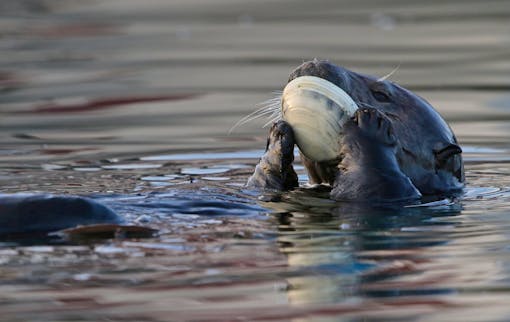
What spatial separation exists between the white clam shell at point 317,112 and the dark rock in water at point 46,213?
116cm

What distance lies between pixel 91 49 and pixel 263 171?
7550 millimetres

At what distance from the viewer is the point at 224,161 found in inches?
296

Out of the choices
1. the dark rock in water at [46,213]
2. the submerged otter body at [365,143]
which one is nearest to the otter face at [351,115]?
the submerged otter body at [365,143]

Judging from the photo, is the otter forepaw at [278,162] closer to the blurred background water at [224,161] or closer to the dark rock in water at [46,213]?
the blurred background water at [224,161]

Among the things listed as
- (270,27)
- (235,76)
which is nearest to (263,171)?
(235,76)

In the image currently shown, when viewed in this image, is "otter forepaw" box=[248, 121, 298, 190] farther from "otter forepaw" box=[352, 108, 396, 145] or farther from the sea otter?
the sea otter

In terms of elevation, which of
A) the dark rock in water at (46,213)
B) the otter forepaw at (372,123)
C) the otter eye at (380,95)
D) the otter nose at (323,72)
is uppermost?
the otter nose at (323,72)

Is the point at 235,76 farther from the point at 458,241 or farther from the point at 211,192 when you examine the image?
the point at 458,241

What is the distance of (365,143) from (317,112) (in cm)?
26

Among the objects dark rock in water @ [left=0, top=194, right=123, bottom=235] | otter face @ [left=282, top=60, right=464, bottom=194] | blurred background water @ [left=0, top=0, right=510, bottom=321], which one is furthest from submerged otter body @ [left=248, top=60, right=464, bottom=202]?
dark rock in water @ [left=0, top=194, right=123, bottom=235]

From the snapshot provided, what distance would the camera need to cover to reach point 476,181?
662cm

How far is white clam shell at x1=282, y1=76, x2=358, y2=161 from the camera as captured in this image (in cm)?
558

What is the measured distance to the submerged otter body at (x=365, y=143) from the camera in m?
5.57

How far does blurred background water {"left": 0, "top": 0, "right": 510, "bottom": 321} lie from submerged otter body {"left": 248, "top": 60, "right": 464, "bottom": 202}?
0.48 feet
